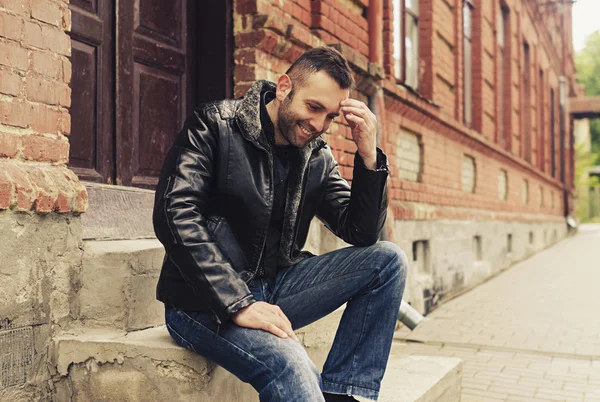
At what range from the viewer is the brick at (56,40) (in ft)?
8.80

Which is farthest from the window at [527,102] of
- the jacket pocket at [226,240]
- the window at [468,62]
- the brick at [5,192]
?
the brick at [5,192]

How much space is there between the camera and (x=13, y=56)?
253 centimetres

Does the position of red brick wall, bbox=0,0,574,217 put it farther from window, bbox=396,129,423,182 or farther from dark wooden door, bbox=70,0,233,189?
dark wooden door, bbox=70,0,233,189

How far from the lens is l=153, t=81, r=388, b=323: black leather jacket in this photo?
7.38 ft

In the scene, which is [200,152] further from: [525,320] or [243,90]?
[525,320]

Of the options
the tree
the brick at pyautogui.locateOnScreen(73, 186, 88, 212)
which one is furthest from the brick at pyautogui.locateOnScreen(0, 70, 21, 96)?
the tree

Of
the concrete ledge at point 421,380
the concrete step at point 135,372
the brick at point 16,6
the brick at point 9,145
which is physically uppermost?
the brick at point 16,6

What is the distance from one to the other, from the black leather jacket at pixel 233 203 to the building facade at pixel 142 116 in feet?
1.78

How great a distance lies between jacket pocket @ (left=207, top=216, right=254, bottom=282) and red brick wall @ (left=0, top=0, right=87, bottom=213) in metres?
0.64

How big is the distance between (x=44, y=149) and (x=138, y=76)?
1.27 m

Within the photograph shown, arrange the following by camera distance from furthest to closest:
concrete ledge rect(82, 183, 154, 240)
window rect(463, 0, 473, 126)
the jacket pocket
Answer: window rect(463, 0, 473, 126) < concrete ledge rect(82, 183, 154, 240) < the jacket pocket

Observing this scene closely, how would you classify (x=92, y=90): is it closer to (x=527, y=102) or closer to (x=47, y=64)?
(x=47, y=64)

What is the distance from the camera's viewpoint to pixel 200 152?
2420mm

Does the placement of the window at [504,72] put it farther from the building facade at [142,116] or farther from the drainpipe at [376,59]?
the drainpipe at [376,59]
